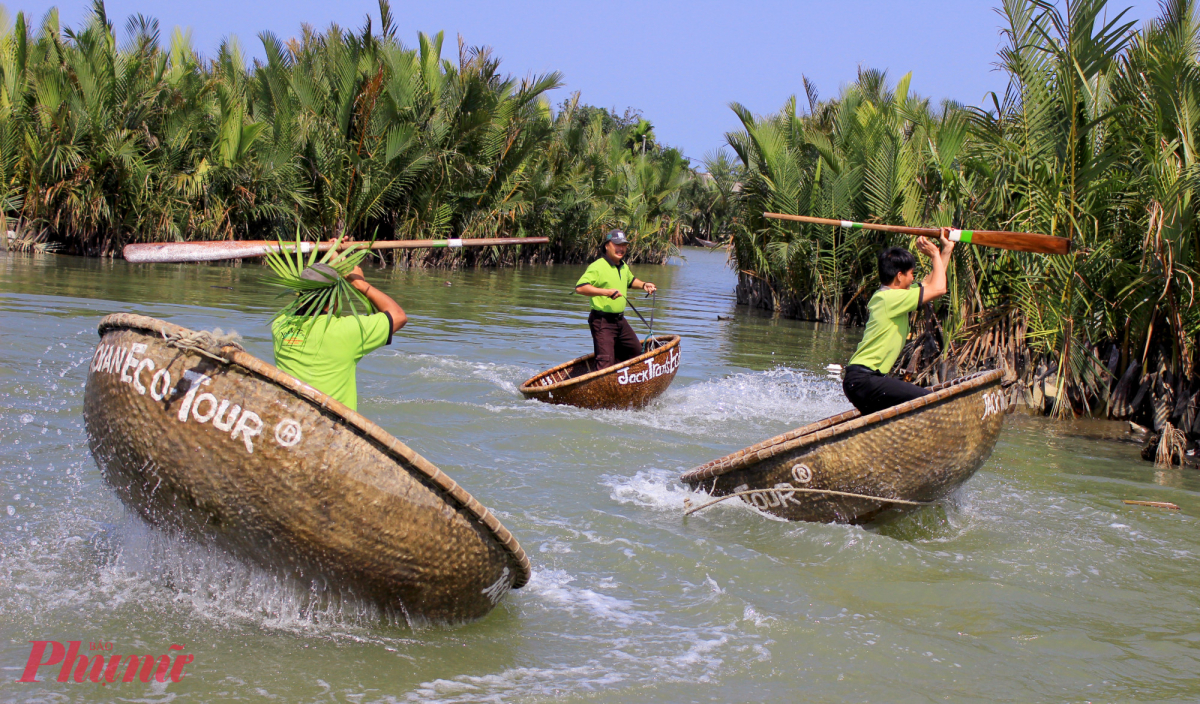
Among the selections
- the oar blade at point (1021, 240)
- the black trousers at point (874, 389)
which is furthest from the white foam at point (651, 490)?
the oar blade at point (1021, 240)

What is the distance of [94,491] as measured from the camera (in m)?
5.79

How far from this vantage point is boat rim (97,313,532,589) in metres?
3.62

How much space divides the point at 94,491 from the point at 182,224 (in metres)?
17.4

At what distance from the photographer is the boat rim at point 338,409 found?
11.9 feet

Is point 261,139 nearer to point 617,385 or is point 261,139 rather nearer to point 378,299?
point 617,385

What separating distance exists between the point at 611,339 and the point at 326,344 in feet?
18.9

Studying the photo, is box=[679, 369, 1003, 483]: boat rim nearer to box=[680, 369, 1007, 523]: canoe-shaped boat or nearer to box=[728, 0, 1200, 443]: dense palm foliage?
box=[680, 369, 1007, 523]: canoe-shaped boat

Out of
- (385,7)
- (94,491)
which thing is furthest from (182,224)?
(94,491)

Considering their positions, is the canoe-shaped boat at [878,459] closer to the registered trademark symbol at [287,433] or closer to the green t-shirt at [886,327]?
the green t-shirt at [886,327]

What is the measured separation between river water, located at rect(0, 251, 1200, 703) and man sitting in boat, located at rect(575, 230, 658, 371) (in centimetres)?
102

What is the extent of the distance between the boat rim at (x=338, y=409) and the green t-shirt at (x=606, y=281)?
19.6ft

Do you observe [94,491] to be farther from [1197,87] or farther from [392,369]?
[1197,87]

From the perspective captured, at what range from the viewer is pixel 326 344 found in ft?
14.5

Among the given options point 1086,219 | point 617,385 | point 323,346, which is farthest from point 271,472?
point 1086,219
